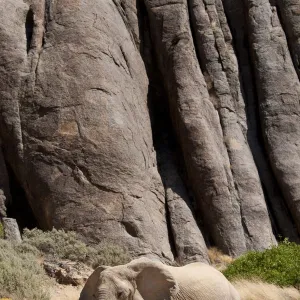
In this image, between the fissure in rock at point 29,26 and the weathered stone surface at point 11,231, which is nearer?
the weathered stone surface at point 11,231

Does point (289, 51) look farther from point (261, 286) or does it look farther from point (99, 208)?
point (261, 286)

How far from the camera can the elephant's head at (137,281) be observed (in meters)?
8.49

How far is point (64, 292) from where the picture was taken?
35.5 feet

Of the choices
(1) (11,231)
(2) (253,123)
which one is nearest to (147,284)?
(1) (11,231)

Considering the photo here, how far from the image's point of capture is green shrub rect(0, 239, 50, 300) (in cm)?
940

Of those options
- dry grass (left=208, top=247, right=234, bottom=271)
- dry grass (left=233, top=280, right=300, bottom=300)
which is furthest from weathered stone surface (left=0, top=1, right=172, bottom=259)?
dry grass (left=233, top=280, right=300, bottom=300)

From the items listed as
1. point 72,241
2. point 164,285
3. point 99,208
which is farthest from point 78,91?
point 164,285

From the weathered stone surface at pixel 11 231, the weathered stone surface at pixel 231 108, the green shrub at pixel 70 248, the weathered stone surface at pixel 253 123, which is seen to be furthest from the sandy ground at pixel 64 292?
the weathered stone surface at pixel 253 123

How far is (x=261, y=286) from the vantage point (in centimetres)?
1105

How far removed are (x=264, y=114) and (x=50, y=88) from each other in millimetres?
7025

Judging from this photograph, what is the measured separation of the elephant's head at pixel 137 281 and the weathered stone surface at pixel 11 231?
5351 millimetres

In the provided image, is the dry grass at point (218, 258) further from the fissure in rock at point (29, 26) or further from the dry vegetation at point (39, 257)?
the fissure in rock at point (29, 26)

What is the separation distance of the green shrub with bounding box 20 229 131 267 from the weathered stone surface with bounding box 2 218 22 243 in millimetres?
250

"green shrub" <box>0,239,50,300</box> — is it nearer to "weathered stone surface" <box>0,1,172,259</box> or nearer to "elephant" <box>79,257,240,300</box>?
"elephant" <box>79,257,240,300</box>
